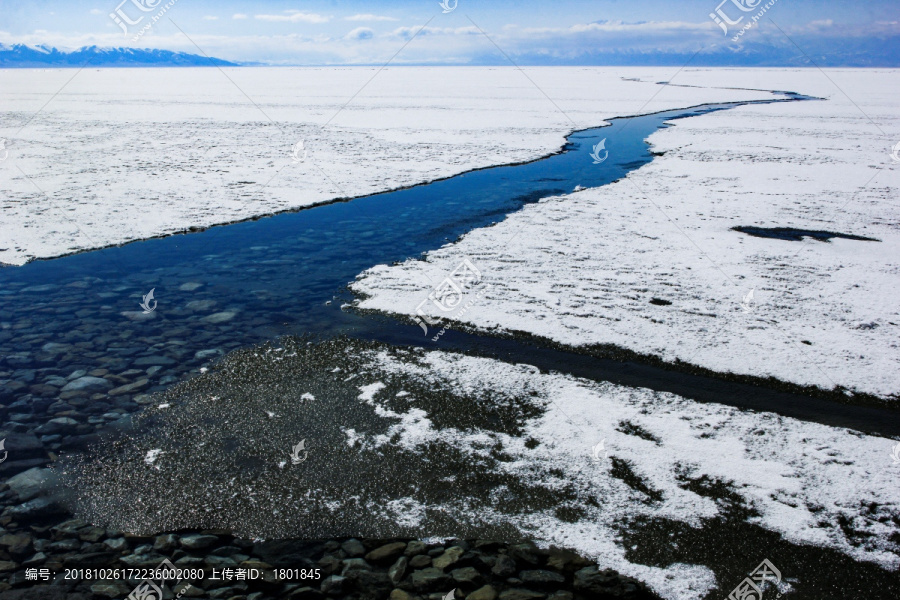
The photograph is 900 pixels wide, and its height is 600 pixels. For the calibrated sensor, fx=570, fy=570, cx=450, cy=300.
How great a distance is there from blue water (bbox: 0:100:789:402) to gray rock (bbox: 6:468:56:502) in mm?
1310

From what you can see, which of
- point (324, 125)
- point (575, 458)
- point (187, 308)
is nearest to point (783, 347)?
point (575, 458)

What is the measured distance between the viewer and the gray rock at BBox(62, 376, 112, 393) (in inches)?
211

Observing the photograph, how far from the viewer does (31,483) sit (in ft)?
13.6

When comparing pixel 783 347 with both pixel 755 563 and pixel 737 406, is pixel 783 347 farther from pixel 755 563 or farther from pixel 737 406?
pixel 755 563

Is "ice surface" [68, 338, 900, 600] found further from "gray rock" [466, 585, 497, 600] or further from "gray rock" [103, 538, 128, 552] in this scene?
"gray rock" [466, 585, 497, 600]

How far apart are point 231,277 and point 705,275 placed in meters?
6.78

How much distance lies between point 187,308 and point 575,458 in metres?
5.25

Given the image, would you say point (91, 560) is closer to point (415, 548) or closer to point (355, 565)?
point (355, 565)

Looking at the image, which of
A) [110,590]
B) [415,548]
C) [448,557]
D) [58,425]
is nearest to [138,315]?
[58,425]

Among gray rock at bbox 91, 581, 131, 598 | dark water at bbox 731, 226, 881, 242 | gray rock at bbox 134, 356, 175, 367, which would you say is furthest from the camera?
dark water at bbox 731, 226, 881, 242

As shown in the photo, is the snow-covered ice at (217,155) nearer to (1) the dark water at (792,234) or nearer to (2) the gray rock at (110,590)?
(2) the gray rock at (110,590)

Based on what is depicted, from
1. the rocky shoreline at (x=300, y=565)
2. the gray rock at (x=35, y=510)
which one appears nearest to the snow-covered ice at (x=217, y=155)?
the gray rock at (x=35, y=510)

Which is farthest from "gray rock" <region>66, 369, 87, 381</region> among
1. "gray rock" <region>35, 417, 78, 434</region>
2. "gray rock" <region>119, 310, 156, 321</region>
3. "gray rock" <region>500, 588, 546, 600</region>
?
"gray rock" <region>500, 588, 546, 600</region>

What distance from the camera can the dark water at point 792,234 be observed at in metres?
9.74
